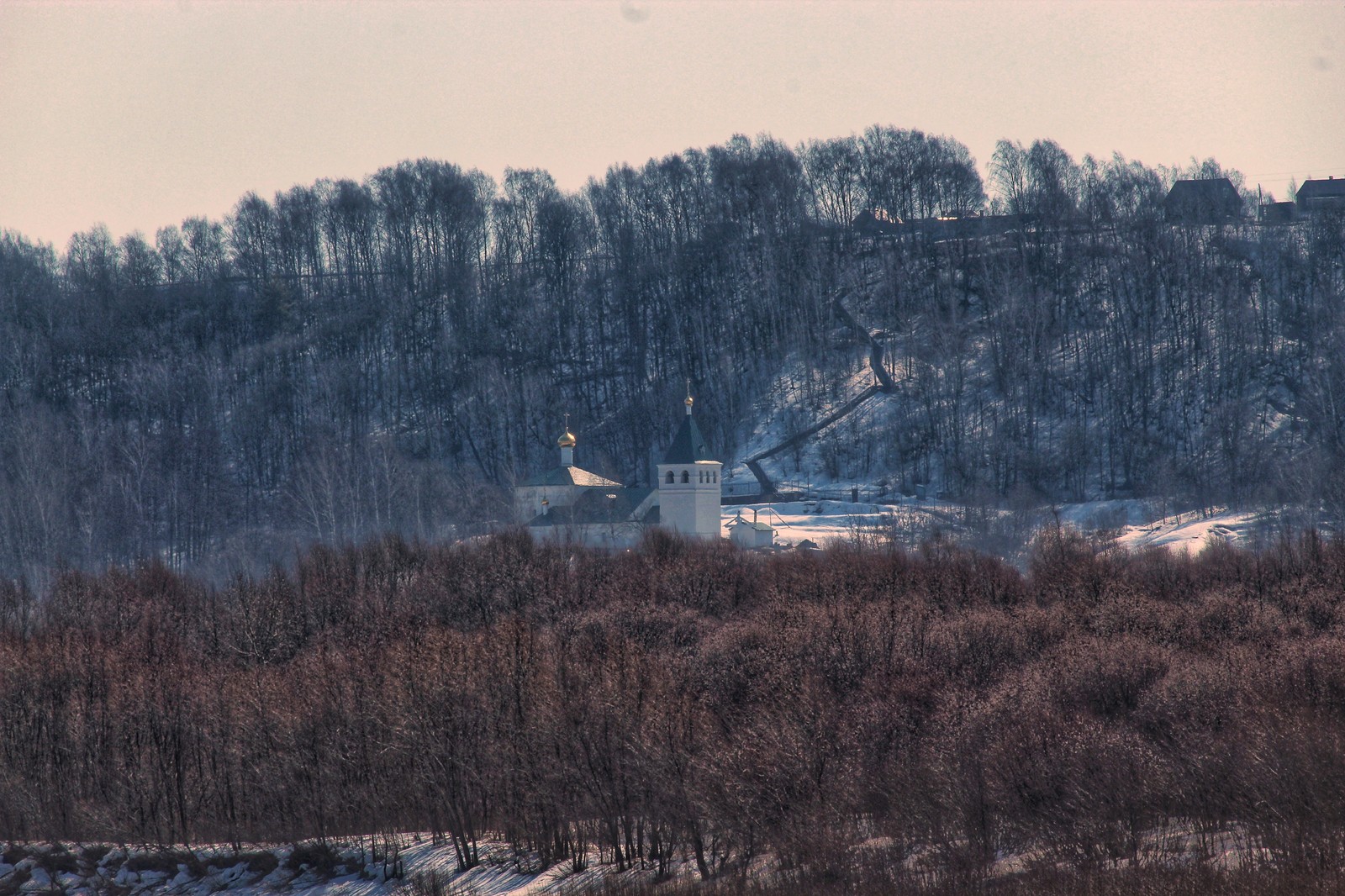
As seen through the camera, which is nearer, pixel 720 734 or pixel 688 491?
pixel 720 734

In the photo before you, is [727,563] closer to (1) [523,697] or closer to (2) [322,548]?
(2) [322,548]

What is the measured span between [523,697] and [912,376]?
5732 cm

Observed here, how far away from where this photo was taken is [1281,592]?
41.5 meters

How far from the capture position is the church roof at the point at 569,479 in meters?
70.7

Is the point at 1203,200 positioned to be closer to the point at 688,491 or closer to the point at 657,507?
the point at 657,507

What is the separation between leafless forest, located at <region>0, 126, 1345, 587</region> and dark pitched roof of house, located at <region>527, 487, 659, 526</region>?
442 centimetres

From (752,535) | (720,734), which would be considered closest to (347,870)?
(720,734)

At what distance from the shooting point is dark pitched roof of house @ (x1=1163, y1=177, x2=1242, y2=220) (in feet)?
301

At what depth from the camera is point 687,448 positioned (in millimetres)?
65750

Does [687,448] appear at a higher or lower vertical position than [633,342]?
lower

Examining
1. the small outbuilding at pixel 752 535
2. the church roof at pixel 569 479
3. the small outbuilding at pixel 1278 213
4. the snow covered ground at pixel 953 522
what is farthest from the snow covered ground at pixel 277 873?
the small outbuilding at pixel 1278 213

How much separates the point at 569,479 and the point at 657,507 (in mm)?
5169

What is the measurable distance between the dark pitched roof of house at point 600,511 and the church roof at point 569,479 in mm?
1899

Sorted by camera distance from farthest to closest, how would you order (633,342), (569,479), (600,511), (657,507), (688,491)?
(633,342)
(569,479)
(657,507)
(600,511)
(688,491)
